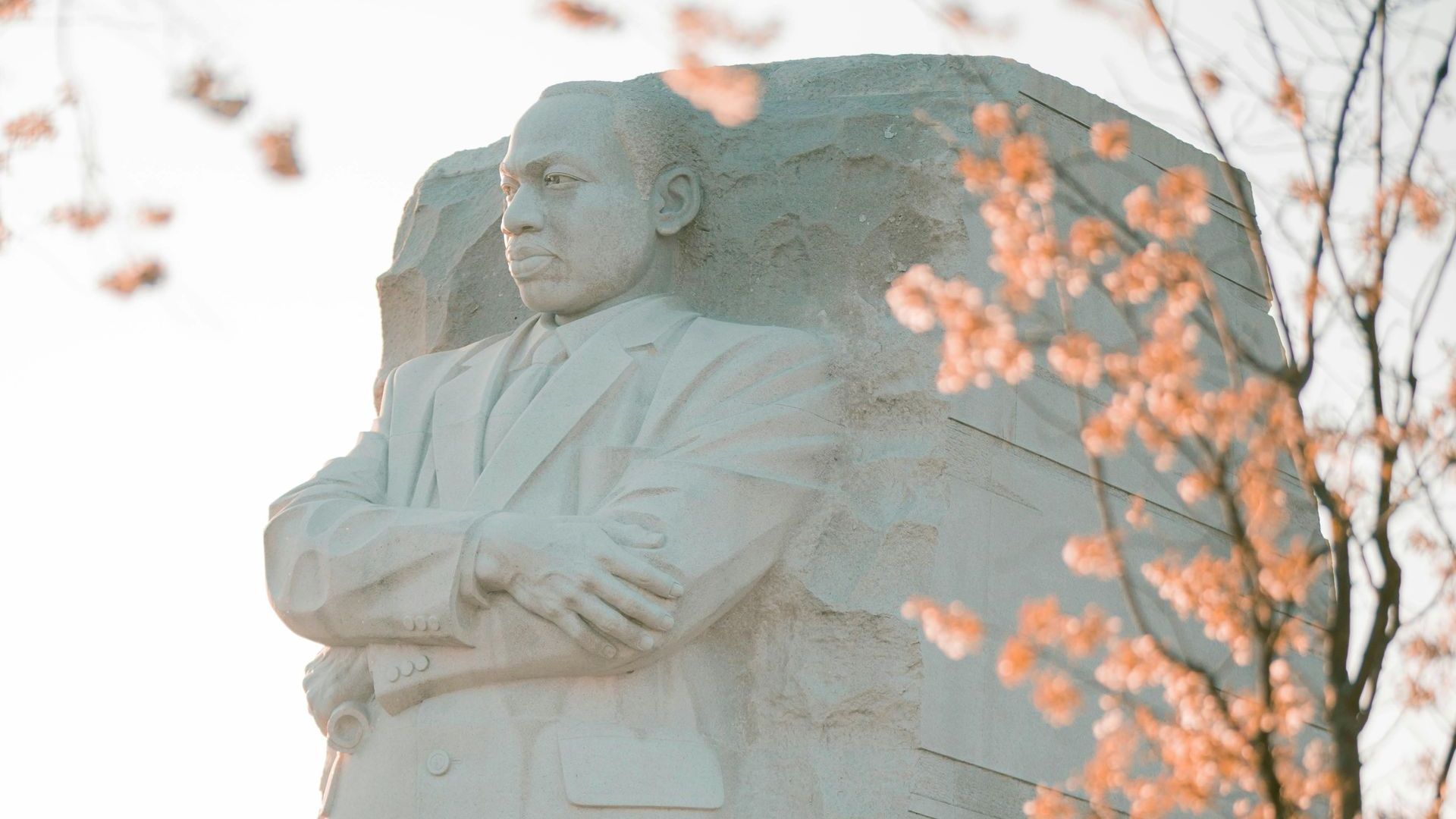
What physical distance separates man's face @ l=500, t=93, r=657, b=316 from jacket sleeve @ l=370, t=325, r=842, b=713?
0.41m

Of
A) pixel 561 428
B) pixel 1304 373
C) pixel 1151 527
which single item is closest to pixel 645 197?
pixel 561 428

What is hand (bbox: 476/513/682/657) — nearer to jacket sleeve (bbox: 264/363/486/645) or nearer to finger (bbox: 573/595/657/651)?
finger (bbox: 573/595/657/651)

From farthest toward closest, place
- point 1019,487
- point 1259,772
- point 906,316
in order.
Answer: point 1019,487 < point 906,316 < point 1259,772

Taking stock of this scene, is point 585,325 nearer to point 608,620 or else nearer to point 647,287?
point 647,287

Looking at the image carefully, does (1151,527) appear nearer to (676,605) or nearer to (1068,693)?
(676,605)

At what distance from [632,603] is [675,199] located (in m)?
1.49

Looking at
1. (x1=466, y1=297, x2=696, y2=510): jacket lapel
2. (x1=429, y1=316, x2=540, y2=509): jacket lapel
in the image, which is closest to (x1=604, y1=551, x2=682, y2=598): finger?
(x1=466, y1=297, x2=696, y2=510): jacket lapel

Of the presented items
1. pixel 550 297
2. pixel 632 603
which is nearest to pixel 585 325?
pixel 550 297

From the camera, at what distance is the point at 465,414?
6797mm

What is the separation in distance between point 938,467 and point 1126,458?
0.73 m

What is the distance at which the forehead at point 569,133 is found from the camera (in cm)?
685

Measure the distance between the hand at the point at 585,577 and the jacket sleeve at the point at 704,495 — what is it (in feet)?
0.16

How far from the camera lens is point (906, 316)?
5270mm

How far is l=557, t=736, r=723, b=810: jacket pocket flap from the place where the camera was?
602 centimetres
